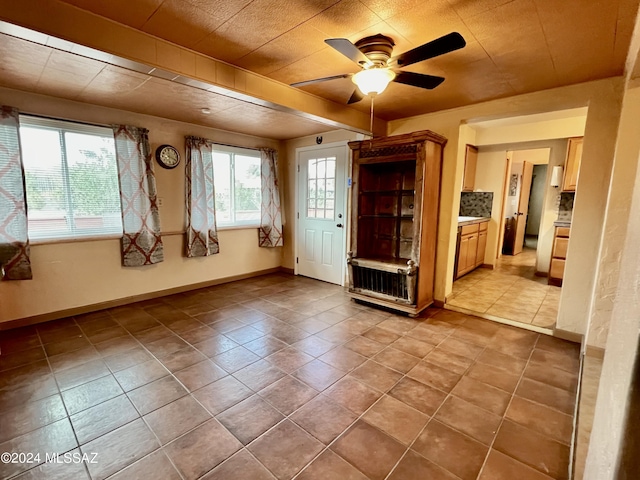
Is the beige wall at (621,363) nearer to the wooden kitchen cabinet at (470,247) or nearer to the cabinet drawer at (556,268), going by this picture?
the wooden kitchen cabinet at (470,247)

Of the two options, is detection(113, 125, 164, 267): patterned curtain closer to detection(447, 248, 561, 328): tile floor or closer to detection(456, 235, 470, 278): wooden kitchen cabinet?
detection(447, 248, 561, 328): tile floor

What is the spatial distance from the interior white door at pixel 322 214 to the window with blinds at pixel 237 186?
2.33 feet

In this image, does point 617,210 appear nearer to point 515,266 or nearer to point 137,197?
point 515,266

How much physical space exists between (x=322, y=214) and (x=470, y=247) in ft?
8.07

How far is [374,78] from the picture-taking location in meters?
1.98

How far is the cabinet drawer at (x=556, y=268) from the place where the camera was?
432cm

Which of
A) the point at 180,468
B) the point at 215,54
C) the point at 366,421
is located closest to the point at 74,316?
the point at 180,468

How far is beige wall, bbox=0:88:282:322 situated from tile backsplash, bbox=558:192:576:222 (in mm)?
4723

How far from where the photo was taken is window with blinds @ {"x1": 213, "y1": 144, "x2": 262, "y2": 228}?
438 centimetres

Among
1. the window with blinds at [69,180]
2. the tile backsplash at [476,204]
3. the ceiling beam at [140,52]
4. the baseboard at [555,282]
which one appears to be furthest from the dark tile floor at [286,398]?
the tile backsplash at [476,204]

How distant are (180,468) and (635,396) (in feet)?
5.87

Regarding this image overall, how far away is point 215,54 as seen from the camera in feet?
7.15

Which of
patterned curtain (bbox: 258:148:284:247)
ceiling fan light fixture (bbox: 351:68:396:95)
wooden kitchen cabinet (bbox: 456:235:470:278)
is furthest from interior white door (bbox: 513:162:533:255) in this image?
ceiling fan light fixture (bbox: 351:68:396:95)

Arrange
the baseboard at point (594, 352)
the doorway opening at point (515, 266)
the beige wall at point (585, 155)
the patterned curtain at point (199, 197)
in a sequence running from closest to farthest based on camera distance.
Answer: the baseboard at point (594, 352)
the beige wall at point (585, 155)
the doorway opening at point (515, 266)
the patterned curtain at point (199, 197)
